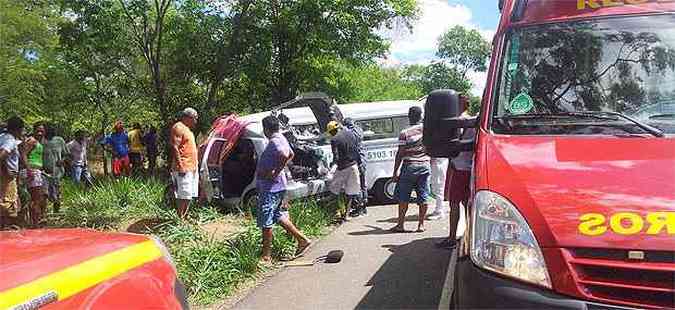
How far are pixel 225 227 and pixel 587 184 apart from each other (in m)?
6.46

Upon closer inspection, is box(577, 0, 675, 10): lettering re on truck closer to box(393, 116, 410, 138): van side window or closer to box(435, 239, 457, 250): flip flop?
box(435, 239, 457, 250): flip flop

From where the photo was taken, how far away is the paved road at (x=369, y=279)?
5.48 meters

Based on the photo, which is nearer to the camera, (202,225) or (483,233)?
(483,233)

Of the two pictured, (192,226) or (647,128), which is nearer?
(647,128)

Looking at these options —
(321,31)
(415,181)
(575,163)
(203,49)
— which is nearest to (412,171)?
(415,181)

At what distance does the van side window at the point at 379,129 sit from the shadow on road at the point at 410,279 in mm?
4347

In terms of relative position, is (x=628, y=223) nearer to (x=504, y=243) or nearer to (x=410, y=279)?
(x=504, y=243)

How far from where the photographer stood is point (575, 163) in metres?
3.00

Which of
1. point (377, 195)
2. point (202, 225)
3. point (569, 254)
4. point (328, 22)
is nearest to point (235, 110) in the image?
point (328, 22)

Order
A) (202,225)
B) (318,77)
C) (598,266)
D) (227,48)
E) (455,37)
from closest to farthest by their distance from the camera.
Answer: (598,266) → (202,225) → (227,48) → (318,77) → (455,37)

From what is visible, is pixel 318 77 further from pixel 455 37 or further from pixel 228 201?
pixel 455 37

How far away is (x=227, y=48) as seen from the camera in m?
17.8

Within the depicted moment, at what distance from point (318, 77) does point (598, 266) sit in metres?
16.9

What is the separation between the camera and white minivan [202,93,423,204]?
10078mm
